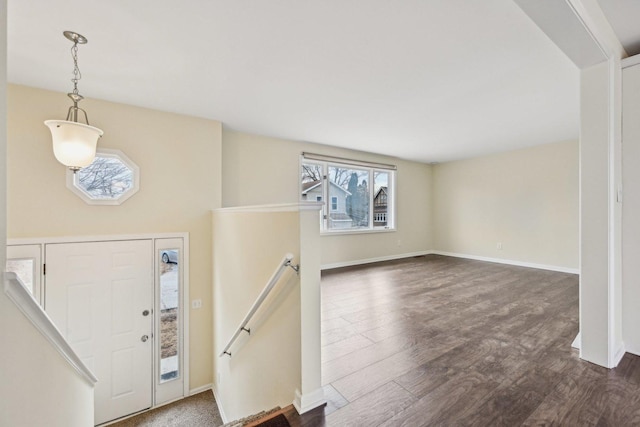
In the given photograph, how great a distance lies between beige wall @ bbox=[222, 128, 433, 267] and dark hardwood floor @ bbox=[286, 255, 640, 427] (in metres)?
2.03

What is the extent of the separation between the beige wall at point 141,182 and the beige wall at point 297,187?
586mm

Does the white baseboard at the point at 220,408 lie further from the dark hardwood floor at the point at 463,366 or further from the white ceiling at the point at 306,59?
the white ceiling at the point at 306,59

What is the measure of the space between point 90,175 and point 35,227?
2.34ft

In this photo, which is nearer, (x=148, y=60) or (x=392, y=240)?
(x=148, y=60)

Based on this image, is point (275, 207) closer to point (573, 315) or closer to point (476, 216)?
point (573, 315)

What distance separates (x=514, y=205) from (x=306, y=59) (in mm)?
5570

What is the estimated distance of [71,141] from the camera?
1963 millimetres

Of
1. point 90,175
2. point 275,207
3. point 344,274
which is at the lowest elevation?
point 344,274

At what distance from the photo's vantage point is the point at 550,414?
1.43 meters

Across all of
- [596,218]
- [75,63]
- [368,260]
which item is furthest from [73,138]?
[368,260]

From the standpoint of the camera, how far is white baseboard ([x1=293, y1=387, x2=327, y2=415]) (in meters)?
1.49

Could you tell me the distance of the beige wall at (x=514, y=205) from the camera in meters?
4.93

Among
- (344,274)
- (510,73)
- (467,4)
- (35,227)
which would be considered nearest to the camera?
(467,4)

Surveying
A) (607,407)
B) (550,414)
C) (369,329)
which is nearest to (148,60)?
(369,329)
